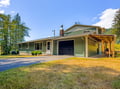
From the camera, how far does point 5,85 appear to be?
2652mm

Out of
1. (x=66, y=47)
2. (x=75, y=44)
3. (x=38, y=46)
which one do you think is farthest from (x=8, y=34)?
(x=75, y=44)

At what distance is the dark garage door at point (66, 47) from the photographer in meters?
12.8

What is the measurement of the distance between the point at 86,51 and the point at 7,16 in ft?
69.9

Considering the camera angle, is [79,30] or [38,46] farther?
[38,46]

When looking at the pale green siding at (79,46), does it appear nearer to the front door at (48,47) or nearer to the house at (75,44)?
the house at (75,44)

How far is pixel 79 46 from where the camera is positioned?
1123 cm

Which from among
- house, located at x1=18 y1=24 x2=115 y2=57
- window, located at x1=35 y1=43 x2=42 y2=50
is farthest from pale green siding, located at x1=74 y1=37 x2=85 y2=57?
window, located at x1=35 y1=43 x2=42 y2=50

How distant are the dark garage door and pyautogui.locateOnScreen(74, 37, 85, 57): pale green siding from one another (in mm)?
1202

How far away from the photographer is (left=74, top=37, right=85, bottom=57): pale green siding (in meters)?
10.7

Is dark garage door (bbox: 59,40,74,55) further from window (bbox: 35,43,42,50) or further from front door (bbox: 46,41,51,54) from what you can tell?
window (bbox: 35,43,42,50)

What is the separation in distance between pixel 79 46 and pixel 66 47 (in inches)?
106

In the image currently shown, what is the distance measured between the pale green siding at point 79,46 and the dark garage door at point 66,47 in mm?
1202

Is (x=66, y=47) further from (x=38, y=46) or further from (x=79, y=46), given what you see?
(x=38, y=46)

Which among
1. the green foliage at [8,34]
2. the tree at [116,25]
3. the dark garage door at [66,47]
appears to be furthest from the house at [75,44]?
the tree at [116,25]
